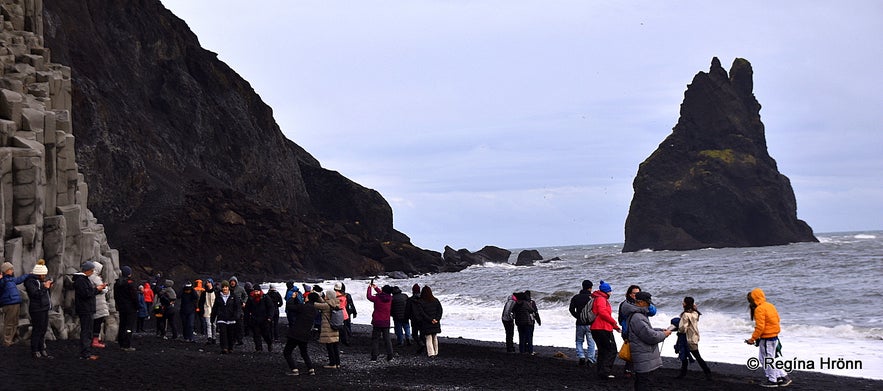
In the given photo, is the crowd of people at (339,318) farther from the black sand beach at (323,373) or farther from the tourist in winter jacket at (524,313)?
the black sand beach at (323,373)

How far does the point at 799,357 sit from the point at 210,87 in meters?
83.6

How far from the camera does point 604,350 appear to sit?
59.7 feet

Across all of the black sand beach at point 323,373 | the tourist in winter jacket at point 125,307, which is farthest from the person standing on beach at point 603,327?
the tourist in winter jacket at point 125,307

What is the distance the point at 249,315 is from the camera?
77.3 ft

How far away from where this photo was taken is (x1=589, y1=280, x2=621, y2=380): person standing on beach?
1769 cm

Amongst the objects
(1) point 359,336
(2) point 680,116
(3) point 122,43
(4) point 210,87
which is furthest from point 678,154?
(1) point 359,336

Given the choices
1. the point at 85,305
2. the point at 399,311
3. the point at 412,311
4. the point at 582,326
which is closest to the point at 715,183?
the point at 412,311

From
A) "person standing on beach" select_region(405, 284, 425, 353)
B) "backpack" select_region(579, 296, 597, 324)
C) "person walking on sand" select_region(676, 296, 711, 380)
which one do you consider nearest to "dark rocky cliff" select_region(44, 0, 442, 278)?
"person standing on beach" select_region(405, 284, 425, 353)

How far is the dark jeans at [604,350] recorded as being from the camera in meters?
17.8

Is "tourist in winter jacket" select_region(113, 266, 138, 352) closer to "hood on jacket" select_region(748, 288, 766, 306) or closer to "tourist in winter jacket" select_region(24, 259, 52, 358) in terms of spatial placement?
"tourist in winter jacket" select_region(24, 259, 52, 358)

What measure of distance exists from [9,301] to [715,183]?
566ft

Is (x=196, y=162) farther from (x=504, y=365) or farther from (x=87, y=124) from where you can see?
(x=504, y=365)

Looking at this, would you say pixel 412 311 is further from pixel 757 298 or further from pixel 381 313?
pixel 757 298

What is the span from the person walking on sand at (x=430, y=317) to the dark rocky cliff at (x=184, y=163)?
46.9m
